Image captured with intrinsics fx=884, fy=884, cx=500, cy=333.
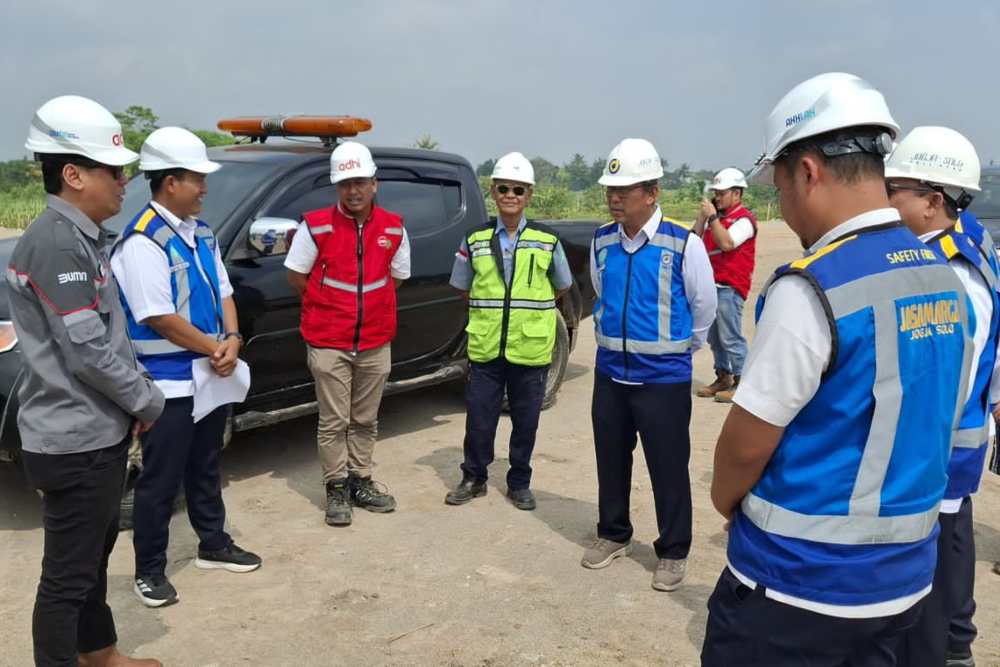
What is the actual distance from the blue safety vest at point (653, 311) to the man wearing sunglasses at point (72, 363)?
2.04m

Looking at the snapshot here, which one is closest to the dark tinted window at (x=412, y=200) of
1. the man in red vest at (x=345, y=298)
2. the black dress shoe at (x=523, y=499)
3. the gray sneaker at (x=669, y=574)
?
the man in red vest at (x=345, y=298)

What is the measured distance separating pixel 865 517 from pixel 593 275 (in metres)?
2.65

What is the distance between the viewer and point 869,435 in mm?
1730

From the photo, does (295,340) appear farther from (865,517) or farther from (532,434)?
(865,517)

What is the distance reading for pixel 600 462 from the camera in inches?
168

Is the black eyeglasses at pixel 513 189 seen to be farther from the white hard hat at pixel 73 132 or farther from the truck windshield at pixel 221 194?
the white hard hat at pixel 73 132

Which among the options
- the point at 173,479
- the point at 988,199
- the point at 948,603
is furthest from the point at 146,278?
the point at 988,199

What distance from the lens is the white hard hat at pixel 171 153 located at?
3590 millimetres

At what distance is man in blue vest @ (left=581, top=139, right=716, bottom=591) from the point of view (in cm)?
395

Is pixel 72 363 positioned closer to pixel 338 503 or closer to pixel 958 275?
pixel 338 503

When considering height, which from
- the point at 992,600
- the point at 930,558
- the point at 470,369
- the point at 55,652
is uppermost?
the point at 930,558

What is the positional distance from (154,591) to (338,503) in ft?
3.82

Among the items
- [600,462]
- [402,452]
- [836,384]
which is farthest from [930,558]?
[402,452]

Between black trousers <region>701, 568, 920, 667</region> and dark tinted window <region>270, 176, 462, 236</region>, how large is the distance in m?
3.88
